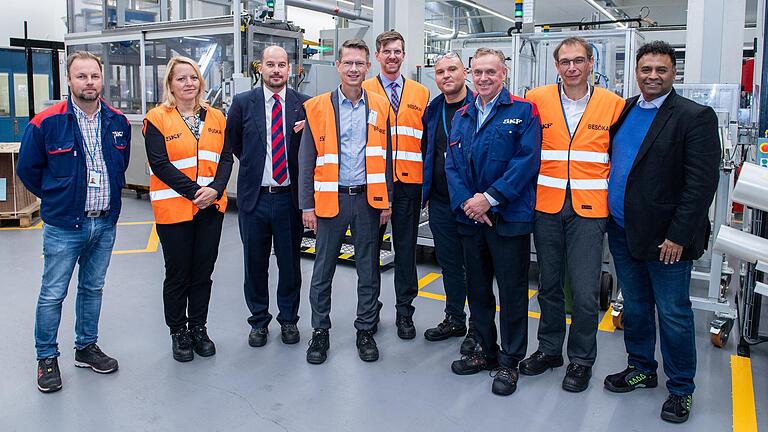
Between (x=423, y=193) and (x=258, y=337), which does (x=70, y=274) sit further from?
(x=423, y=193)

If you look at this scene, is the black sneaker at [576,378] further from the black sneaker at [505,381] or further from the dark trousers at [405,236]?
the dark trousers at [405,236]

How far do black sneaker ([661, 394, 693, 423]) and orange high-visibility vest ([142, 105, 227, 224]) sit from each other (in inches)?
98.3

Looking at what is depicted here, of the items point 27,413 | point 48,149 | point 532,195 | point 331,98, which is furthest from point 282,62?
point 27,413

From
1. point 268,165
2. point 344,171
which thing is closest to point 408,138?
point 344,171

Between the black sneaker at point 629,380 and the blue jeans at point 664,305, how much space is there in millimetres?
181

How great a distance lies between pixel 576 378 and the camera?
129 inches

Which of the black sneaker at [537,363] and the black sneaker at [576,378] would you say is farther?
the black sneaker at [537,363]

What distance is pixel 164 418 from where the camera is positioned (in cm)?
296

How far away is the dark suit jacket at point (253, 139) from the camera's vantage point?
359cm

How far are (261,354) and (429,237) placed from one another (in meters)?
2.32

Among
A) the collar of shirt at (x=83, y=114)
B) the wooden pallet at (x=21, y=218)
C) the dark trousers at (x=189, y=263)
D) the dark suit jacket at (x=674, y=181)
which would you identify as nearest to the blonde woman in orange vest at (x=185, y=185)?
the dark trousers at (x=189, y=263)

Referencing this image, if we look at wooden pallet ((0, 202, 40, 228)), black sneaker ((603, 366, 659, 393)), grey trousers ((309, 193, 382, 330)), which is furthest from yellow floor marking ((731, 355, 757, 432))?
wooden pallet ((0, 202, 40, 228))

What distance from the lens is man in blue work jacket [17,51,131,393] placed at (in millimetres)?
3045

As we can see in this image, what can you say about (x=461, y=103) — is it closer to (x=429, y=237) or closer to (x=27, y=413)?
(x=429, y=237)
